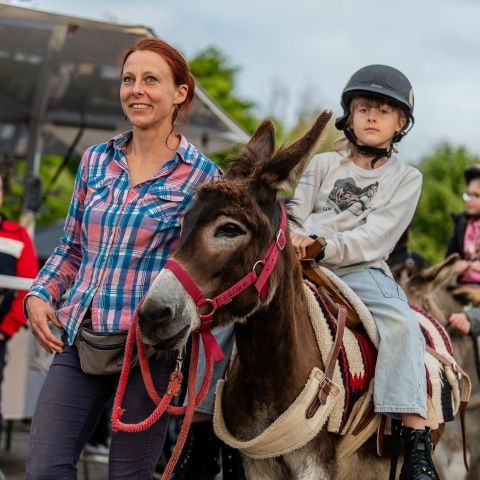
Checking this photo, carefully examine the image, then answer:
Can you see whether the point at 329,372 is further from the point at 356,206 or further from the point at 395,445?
the point at 356,206

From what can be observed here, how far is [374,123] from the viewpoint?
213 inches

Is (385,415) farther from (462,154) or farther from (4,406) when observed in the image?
(462,154)

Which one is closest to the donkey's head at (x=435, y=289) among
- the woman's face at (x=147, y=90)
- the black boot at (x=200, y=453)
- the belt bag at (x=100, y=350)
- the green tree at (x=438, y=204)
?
the black boot at (x=200, y=453)

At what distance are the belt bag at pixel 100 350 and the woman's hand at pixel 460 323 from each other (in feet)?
13.9

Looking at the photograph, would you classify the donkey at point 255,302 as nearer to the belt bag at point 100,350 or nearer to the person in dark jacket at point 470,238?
the belt bag at point 100,350

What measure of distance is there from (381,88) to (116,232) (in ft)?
6.76

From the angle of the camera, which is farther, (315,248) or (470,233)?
(470,233)

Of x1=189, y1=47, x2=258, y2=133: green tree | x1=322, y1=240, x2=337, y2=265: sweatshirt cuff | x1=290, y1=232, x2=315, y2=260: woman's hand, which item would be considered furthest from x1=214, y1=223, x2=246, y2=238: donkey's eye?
x1=189, y1=47, x2=258, y2=133: green tree

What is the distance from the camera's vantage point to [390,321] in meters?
4.92

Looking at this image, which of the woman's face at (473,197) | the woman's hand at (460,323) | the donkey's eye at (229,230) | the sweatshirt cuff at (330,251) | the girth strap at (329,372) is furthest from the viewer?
the woman's face at (473,197)

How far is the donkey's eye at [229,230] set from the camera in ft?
12.8

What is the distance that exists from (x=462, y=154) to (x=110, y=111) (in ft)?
85.9

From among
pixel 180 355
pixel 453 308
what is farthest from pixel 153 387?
pixel 453 308

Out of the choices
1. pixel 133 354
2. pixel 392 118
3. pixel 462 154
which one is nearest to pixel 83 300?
pixel 133 354
